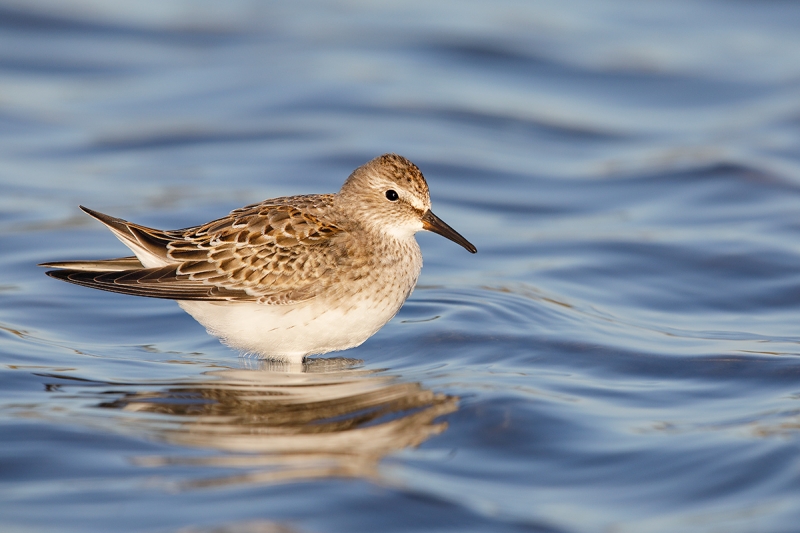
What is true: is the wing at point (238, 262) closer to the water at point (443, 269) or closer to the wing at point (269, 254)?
the wing at point (269, 254)

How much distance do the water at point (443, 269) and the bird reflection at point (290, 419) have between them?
0.10 feet

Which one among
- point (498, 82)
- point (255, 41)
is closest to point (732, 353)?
point (498, 82)

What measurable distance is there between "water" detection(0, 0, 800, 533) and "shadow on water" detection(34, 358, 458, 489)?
1.1 inches

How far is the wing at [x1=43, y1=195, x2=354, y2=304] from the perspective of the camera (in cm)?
825

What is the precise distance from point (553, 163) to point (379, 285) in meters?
6.68

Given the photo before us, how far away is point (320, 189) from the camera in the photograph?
12977 mm

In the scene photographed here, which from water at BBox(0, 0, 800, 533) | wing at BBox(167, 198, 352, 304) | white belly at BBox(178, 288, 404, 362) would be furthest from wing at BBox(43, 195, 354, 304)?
water at BBox(0, 0, 800, 533)

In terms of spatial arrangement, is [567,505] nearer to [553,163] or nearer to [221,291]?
[221,291]

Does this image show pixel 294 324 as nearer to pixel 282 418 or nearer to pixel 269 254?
pixel 269 254

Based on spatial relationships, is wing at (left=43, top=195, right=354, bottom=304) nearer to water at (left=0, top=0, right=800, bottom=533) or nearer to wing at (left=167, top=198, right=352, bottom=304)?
wing at (left=167, top=198, right=352, bottom=304)

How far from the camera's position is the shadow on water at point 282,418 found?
6.75m

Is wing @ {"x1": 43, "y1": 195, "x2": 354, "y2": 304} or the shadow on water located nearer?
the shadow on water

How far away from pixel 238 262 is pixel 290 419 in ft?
4.88

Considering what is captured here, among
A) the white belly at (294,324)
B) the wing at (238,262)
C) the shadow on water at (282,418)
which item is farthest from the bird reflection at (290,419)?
the wing at (238,262)
